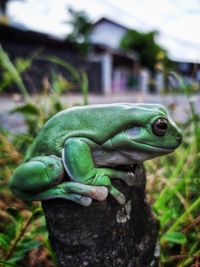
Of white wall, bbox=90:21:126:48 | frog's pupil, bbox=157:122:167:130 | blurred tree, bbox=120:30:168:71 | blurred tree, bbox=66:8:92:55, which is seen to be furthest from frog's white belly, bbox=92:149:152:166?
white wall, bbox=90:21:126:48

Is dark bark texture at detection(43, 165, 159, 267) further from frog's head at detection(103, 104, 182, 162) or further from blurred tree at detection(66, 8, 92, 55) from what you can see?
blurred tree at detection(66, 8, 92, 55)

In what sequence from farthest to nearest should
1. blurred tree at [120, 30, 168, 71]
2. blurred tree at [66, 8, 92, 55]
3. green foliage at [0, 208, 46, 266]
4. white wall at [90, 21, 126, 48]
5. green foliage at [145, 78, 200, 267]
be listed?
white wall at [90, 21, 126, 48] → blurred tree at [120, 30, 168, 71] → blurred tree at [66, 8, 92, 55] → green foliage at [145, 78, 200, 267] → green foliage at [0, 208, 46, 266]

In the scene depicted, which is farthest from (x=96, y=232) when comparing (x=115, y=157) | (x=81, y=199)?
(x=115, y=157)

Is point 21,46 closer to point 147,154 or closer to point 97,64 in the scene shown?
point 97,64

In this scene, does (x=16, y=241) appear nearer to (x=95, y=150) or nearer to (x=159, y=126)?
(x=95, y=150)

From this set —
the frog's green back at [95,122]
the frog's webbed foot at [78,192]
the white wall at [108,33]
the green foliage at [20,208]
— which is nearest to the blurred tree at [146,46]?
the white wall at [108,33]

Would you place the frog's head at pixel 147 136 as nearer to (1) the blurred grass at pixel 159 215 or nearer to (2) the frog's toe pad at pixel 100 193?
(2) the frog's toe pad at pixel 100 193
